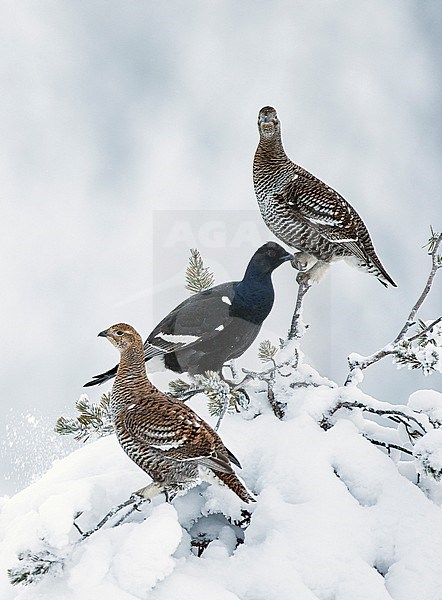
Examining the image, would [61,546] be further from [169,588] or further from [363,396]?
[363,396]

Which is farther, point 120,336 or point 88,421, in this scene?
point 88,421

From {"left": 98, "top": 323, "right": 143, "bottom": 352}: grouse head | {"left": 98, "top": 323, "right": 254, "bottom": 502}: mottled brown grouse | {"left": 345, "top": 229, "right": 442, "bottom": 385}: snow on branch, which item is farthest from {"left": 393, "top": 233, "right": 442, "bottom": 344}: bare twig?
{"left": 98, "top": 323, "right": 143, "bottom": 352}: grouse head

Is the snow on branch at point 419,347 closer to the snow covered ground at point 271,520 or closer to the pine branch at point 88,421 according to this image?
the snow covered ground at point 271,520

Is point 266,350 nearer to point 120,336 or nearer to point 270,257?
point 270,257

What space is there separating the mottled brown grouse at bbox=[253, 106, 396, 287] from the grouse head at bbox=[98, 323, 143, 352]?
3.40ft

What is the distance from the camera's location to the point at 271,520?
2699 mm

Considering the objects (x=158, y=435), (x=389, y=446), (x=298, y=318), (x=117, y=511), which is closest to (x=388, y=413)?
(x=389, y=446)

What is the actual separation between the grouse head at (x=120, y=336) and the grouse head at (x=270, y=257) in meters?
0.84

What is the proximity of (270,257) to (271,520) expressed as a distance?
1.16 m

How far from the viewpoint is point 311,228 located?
3299 mm

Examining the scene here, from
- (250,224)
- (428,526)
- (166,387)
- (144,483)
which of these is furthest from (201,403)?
(428,526)

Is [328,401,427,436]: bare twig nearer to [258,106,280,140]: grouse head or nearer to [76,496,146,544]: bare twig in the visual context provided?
[76,496,146,544]: bare twig

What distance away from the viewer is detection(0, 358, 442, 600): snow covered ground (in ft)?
7.81

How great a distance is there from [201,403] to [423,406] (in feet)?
3.51
